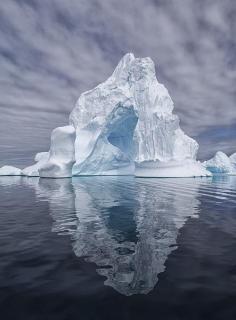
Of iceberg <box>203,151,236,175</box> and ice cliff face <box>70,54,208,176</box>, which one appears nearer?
ice cliff face <box>70,54,208,176</box>

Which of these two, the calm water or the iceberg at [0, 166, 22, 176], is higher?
the iceberg at [0, 166, 22, 176]

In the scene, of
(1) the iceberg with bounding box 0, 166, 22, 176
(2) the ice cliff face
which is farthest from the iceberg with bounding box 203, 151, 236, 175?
(1) the iceberg with bounding box 0, 166, 22, 176

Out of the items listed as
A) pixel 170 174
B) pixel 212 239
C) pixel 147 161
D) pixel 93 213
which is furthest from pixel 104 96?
pixel 212 239

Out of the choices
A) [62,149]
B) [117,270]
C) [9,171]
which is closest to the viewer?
[117,270]

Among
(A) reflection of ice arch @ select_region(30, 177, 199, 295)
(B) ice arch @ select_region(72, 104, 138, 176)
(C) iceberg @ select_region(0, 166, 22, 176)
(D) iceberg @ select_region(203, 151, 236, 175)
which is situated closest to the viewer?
Result: (A) reflection of ice arch @ select_region(30, 177, 199, 295)

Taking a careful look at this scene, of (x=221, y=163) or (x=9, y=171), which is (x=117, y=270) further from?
(x=221, y=163)

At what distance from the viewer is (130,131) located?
A: 5241 centimetres

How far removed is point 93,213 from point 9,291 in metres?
6.94

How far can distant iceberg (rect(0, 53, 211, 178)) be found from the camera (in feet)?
158

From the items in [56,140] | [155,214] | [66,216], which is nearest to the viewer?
[66,216]

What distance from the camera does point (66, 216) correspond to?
9.77 m

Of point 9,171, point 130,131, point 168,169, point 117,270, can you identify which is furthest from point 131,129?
point 117,270

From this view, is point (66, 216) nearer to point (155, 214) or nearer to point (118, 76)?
point (155, 214)

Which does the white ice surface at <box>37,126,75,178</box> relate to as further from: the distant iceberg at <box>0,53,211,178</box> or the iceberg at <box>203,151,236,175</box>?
the iceberg at <box>203,151,236,175</box>
